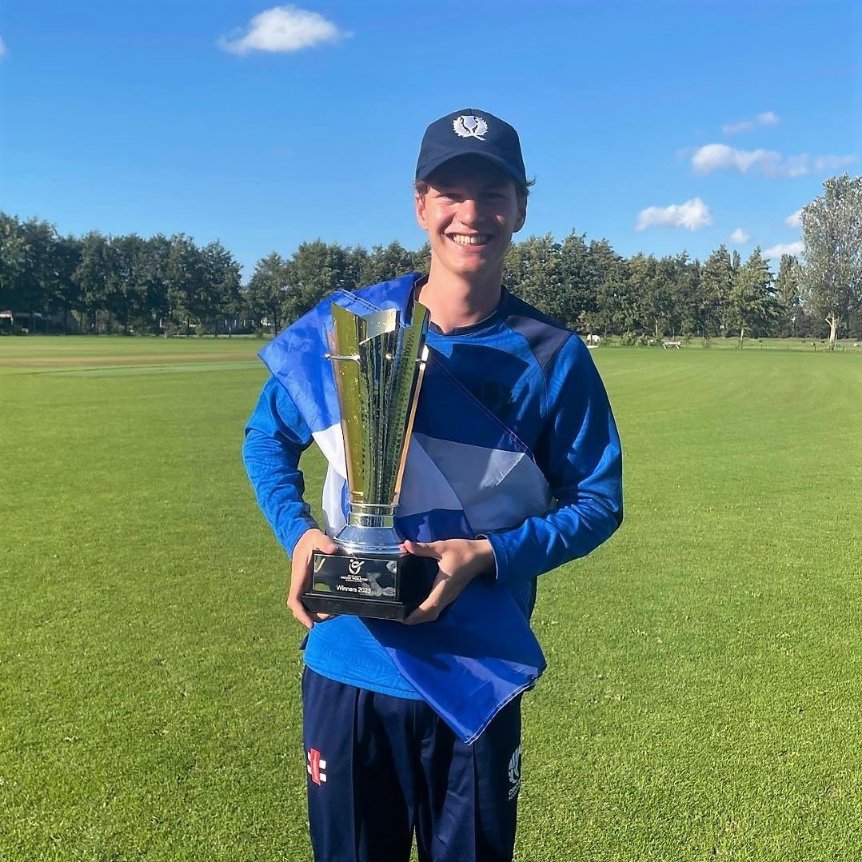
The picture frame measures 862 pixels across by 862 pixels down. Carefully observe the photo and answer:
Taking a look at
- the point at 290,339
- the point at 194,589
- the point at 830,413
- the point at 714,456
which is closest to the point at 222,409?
the point at 714,456

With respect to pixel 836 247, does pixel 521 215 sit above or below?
below

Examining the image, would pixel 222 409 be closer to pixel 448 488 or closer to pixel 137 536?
pixel 137 536

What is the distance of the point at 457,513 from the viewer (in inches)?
71.0

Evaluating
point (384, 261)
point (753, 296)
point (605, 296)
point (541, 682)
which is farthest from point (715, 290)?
point (541, 682)

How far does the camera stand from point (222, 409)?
17109 mm

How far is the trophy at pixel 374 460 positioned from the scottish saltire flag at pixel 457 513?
68mm

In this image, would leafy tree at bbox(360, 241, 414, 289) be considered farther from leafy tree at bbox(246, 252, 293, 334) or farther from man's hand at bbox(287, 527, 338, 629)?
man's hand at bbox(287, 527, 338, 629)

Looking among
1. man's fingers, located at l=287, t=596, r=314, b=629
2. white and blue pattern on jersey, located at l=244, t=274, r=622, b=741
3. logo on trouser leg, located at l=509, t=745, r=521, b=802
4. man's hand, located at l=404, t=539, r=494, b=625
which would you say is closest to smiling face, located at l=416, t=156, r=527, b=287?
white and blue pattern on jersey, located at l=244, t=274, r=622, b=741

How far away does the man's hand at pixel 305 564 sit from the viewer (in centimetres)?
166

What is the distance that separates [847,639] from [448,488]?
4.46 m

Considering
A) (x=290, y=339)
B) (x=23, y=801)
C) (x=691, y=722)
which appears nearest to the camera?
(x=290, y=339)

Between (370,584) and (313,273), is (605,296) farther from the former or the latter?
(370,584)

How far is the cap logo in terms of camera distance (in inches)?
72.8

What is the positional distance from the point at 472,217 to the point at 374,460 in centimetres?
62
